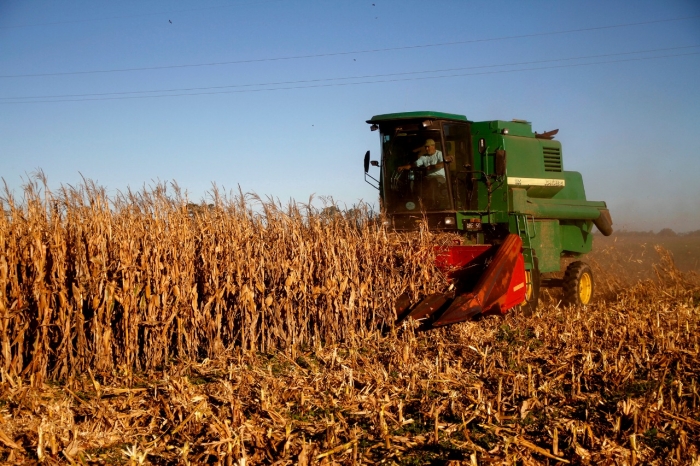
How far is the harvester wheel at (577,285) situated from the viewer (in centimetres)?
1059

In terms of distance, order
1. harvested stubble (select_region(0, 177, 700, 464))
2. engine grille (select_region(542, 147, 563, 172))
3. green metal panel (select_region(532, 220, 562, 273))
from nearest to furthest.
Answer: harvested stubble (select_region(0, 177, 700, 464))
green metal panel (select_region(532, 220, 562, 273))
engine grille (select_region(542, 147, 563, 172))

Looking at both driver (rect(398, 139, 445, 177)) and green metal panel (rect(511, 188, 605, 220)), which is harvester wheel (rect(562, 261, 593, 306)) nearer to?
green metal panel (rect(511, 188, 605, 220))

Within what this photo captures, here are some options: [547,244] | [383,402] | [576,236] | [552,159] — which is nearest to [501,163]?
[547,244]

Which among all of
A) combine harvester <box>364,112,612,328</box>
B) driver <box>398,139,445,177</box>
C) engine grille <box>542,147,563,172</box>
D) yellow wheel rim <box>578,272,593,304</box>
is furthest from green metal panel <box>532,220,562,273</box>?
driver <box>398,139,445,177</box>

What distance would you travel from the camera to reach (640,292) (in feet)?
38.1

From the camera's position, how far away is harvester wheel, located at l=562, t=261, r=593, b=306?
10586 mm

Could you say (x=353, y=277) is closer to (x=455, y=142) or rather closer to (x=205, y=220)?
(x=205, y=220)

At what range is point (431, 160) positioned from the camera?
9648 millimetres

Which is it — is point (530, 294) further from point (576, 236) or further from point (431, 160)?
point (576, 236)

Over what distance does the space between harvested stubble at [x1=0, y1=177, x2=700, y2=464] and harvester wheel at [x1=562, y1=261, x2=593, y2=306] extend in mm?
3144

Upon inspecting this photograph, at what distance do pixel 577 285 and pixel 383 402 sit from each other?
6.83m

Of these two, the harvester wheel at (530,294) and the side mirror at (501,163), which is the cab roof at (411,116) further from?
the harvester wheel at (530,294)

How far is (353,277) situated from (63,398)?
3442 millimetres

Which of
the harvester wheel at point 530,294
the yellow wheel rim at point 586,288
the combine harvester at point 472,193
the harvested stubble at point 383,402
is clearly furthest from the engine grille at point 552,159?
the harvested stubble at point 383,402
